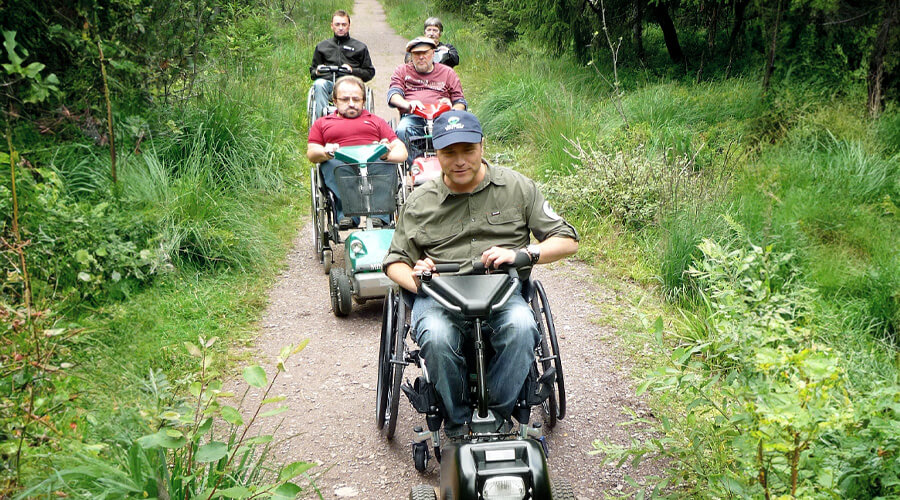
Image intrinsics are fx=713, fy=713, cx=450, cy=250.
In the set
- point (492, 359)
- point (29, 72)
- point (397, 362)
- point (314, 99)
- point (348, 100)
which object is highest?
point (29, 72)

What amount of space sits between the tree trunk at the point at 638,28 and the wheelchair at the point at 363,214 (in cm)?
643

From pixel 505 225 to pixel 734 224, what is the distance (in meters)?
1.41

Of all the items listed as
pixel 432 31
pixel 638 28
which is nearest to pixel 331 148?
pixel 432 31

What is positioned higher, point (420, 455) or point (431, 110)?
point (431, 110)

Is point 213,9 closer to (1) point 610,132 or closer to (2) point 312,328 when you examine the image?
(2) point 312,328

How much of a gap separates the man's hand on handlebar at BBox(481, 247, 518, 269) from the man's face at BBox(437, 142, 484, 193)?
48 cm

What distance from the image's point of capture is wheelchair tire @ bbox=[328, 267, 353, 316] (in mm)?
5348

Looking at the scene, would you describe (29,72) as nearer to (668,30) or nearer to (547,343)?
(547,343)

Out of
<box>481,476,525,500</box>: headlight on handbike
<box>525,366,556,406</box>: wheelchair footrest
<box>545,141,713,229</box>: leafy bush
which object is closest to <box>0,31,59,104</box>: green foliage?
<box>525,366,556,406</box>: wheelchair footrest

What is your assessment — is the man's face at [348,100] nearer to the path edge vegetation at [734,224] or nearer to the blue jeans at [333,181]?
the blue jeans at [333,181]

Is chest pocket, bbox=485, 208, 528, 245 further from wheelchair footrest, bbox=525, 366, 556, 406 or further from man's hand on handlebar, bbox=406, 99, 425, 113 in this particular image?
man's hand on handlebar, bbox=406, 99, 425, 113

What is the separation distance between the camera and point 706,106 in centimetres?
880

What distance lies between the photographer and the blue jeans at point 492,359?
118 inches

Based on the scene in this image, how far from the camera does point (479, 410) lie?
2908mm
